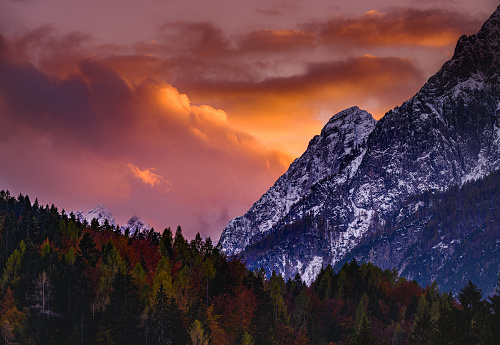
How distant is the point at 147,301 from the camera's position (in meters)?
147

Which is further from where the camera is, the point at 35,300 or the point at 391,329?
the point at 391,329

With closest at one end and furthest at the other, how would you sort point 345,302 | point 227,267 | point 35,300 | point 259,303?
1. point 35,300
2. point 259,303
3. point 227,267
4. point 345,302

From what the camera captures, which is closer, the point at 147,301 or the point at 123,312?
the point at 123,312

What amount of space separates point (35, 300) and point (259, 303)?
156 ft

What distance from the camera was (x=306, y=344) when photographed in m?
169

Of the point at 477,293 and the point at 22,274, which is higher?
the point at 22,274

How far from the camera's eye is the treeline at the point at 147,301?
140 meters

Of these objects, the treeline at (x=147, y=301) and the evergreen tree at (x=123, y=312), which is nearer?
the evergreen tree at (x=123, y=312)

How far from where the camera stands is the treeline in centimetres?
14000

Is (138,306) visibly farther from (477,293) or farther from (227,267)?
(477,293)

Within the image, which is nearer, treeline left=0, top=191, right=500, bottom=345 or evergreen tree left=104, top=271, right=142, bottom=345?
evergreen tree left=104, top=271, right=142, bottom=345

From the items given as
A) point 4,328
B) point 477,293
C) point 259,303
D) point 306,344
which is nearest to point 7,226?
point 4,328

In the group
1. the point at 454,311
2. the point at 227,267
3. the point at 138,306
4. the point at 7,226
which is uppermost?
the point at 7,226

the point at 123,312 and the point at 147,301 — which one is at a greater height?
the point at 147,301
